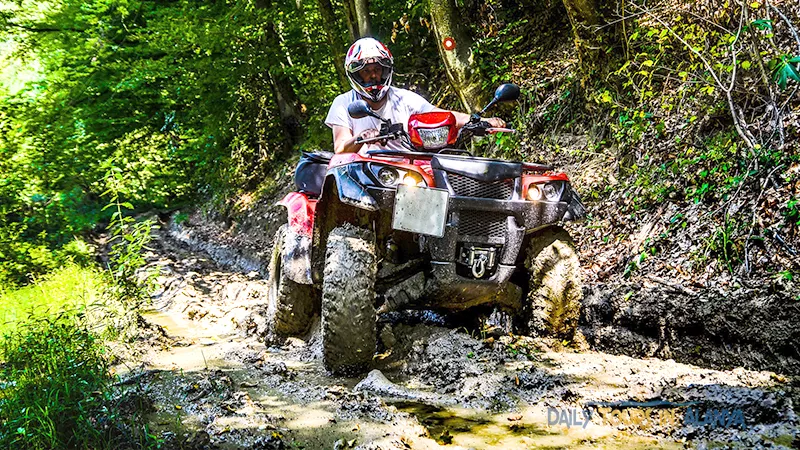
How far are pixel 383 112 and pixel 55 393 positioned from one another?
2915 millimetres

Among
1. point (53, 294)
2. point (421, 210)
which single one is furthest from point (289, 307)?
point (53, 294)

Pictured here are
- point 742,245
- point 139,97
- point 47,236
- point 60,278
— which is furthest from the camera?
point 139,97

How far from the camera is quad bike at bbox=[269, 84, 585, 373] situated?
3896mm

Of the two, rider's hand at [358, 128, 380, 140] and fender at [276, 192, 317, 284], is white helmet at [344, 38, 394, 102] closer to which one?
rider's hand at [358, 128, 380, 140]

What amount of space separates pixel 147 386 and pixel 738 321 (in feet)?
11.4

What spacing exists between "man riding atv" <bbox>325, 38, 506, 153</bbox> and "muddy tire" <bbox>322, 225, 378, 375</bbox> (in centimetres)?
92

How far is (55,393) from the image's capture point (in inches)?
140

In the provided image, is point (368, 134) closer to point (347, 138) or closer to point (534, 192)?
point (347, 138)

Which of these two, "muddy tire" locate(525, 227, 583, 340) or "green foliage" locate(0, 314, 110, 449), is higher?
"muddy tire" locate(525, 227, 583, 340)

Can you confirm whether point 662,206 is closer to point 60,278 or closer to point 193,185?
point 60,278

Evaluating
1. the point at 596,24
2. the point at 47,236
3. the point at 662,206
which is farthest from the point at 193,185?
the point at 662,206

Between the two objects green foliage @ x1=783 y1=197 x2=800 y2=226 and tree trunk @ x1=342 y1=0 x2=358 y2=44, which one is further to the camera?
tree trunk @ x1=342 y1=0 x2=358 y2=44

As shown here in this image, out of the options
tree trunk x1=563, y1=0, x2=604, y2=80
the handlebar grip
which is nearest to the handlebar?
the handlebar grip

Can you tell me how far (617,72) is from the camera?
6828mm
